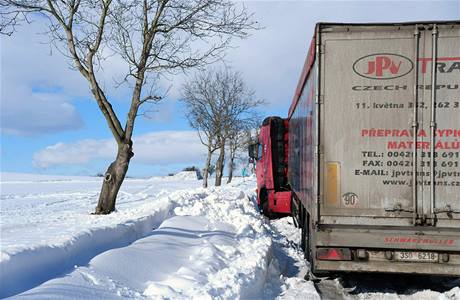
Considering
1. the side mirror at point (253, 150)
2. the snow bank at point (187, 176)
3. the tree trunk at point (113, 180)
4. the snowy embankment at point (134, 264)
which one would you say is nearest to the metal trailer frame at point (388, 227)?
the snowy embankment at point (134, 264)

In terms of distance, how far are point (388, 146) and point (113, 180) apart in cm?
956

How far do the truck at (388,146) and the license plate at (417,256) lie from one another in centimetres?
1

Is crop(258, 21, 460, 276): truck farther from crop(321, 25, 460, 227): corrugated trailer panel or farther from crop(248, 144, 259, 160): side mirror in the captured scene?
crop(248, 144, 259, 160): side mirror

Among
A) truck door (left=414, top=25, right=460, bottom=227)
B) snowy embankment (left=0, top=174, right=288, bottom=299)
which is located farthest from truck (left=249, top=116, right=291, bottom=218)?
truck door (left=414, top=25, right=460, bottom=227)

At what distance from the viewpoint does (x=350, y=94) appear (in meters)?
6.38

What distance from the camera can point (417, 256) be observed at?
6395mm

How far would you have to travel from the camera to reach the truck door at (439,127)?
614 centimetres

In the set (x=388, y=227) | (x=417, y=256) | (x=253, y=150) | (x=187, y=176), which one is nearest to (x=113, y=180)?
(x=253, y=150)

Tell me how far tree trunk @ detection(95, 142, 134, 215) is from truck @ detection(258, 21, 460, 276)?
8674 mm

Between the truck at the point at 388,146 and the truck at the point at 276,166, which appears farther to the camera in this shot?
the truck at the point at 276,166

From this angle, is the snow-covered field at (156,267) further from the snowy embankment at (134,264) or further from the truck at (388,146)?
the truck at (388,146)

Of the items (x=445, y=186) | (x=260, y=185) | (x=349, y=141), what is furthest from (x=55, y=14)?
(x=445, y=186)

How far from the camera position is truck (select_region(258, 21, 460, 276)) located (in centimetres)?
617

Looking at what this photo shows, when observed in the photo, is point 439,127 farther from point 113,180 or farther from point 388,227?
point 113,180
